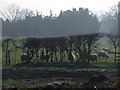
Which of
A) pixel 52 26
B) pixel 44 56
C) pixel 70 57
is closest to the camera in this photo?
pixel 44 56

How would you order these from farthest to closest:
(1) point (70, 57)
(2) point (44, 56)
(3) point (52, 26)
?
(3) point (52, 26)
(1) point (70, 57)
(2) point (44, 56)

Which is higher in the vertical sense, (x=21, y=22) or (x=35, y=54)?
(x=21, y=22)

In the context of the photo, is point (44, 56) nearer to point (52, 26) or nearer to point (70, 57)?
point (70, 57)

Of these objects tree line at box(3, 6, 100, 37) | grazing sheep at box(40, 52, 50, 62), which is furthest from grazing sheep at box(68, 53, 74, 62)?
tree line at box(3, 6, 100, 37)

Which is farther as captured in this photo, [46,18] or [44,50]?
[46,18]

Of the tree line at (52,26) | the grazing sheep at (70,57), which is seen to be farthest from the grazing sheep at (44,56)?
the tree line at (52,26)

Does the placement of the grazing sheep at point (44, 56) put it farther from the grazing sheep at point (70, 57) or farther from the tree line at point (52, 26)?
the tree line at point (52, 26)

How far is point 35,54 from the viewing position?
34.8m

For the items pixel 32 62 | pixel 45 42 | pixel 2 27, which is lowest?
pixel 32 62

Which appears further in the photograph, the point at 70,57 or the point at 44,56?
the point at 70,57

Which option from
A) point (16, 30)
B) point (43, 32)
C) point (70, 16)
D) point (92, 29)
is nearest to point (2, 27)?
point (16, 30)

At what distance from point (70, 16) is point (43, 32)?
31.5ft

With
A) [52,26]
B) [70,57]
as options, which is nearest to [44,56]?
[70,57]

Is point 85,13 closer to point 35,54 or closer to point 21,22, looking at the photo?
point 21,22
